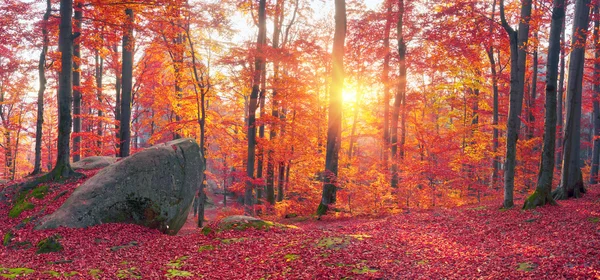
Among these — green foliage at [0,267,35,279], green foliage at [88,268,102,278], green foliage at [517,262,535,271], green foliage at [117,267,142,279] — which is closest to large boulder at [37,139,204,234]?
green foliage at [0,267,35,279]

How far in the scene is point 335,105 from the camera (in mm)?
12812

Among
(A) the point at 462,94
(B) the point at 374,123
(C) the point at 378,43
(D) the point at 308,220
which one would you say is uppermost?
(C) the point at 378,43

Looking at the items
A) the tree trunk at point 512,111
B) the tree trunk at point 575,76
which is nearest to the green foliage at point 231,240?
the tree trunk at point 512,111

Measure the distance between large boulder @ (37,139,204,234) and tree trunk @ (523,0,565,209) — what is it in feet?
33.9

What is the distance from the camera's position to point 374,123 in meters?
22.3

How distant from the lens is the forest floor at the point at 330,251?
232 inches

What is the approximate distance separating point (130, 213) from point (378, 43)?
551 inches

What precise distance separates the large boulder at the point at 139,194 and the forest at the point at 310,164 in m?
0.04

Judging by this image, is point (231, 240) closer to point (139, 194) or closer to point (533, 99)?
point (139, 194)

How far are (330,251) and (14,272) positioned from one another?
5.42 metres

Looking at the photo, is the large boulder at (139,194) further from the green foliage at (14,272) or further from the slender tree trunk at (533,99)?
the slender tree trunk at (533,99)

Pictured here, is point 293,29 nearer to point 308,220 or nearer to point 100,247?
point 308,220

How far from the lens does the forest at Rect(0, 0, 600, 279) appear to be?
684 centimetres

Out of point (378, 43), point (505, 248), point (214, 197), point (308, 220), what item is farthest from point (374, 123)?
point (214, 197)
